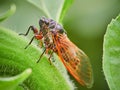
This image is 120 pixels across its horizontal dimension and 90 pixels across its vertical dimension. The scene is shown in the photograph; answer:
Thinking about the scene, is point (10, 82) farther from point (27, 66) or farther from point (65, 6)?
point (65, 6)

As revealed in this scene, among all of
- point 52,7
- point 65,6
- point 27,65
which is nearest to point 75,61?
point 65,6

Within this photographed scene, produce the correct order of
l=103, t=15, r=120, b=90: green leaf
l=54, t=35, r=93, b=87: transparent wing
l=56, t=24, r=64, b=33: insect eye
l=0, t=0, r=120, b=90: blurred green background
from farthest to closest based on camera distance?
l=0, t=0, r=120, b=90: blurred green background
l=56, t=24, r=64, b=33: insect eye
l=54, t=35, r=93, b=87: transparent wing
l=103, t=15, r=120, b=90: green leaf

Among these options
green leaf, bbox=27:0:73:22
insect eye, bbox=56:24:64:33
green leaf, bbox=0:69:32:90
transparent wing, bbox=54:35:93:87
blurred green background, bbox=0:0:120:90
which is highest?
green leaf, bbox=0:69:32:90

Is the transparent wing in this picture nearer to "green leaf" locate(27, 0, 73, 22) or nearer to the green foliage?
"green leaf" locate(27, 0, 73, 22)

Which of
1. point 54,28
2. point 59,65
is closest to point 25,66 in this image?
point 59,65

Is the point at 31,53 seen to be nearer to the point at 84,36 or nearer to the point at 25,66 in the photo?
the point at 25,66

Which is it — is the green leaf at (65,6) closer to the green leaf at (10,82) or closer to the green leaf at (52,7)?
the green leaf at (52,7)

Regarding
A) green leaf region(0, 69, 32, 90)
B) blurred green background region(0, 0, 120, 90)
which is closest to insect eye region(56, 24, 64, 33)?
green leaf region(0, 69, 32, 90)
